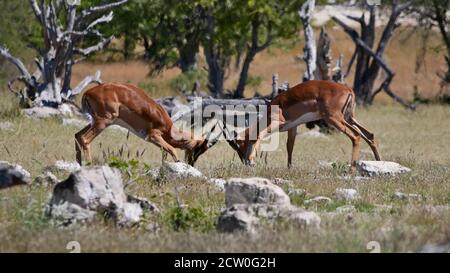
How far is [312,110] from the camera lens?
13.9 metres

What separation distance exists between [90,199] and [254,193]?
4.88 feet

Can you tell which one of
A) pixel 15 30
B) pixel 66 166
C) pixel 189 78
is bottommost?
pixel 189 78

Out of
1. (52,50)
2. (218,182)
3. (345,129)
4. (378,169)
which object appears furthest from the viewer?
(52,50)

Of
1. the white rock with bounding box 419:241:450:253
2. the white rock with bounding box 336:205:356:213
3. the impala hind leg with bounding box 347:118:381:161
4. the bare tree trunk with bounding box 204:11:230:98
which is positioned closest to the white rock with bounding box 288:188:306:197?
the white rock with bounding box 336:205:356:213

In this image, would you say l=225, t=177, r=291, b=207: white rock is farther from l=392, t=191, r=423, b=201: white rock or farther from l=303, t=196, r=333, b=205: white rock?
l=392, t=191, r=423, b=201: white rock

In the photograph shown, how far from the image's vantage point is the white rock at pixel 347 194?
960cm

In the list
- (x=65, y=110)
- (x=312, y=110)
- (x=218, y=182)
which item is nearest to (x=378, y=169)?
(x=312, y=110)

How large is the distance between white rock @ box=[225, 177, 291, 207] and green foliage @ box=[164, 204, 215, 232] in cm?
40

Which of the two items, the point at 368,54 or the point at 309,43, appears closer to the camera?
the point at 309,43

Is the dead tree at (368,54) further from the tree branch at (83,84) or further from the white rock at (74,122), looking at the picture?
the white rock at (74,122)

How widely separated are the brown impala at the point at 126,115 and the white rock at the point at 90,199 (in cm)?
528

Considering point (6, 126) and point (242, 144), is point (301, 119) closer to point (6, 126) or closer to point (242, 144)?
point (242, 144)

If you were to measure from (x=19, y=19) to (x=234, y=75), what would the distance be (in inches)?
675
